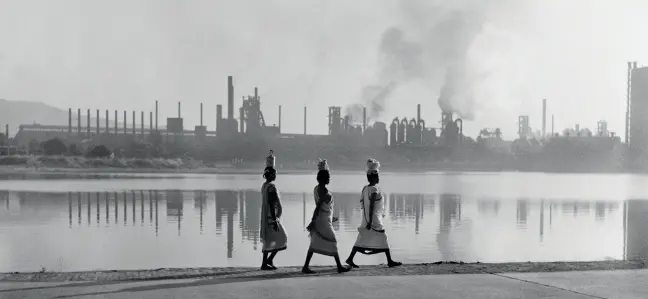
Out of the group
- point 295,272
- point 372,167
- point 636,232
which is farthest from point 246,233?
point 636,232

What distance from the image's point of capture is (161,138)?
465 ft

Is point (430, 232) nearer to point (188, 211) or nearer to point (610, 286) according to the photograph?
point (188, 211)

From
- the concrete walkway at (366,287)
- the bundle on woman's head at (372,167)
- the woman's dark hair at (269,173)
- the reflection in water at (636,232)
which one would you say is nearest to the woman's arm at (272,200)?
the woman's dark hair at (269,173)

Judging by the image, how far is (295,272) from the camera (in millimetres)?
10250

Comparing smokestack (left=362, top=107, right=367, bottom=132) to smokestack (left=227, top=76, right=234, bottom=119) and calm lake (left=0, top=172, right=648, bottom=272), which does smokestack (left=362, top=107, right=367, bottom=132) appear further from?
calm lake (left=0, top=172, right=648, bottom=272)

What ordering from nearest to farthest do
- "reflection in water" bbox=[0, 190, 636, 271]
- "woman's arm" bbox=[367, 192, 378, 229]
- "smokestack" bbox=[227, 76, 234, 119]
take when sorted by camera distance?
"woman's arm" bbox=[367, 192, 378, 229] → "reflection in water" bbox=[0, 190, 636, 271] → "smokestack" bbox=[227, 76, 234, 119]

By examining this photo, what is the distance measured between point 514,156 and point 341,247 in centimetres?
15110

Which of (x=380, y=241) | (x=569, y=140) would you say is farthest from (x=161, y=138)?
(x=380, y=241)

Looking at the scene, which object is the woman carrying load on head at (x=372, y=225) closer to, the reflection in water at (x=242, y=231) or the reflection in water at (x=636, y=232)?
the reflection in water at (x=242, y=231)

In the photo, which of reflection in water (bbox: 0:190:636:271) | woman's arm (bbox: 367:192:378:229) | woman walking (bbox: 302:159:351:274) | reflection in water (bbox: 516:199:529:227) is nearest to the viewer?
woman walking (bbox: 302:159:351:274)

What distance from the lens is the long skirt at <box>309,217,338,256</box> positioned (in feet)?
34.5

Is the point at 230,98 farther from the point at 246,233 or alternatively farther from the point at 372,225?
the point at 372,225

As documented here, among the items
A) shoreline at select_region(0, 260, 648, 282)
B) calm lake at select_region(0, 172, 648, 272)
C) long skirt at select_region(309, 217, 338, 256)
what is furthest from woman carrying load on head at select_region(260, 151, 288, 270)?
calm lake at select_region(0, 172, 648, 272)

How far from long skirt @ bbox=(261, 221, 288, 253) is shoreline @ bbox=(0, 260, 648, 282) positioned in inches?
13.0
